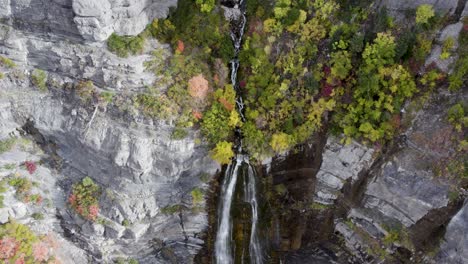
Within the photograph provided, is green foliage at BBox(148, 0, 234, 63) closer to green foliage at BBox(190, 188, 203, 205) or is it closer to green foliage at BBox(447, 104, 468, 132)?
green foliage at BBox(190, 188, 203, 205)

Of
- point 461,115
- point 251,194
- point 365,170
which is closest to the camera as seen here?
point 461,115

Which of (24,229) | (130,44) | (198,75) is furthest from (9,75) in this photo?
(198,75)

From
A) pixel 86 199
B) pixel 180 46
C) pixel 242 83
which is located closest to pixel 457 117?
pixel 242 83

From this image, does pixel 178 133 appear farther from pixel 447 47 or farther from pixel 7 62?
pixel 447 47

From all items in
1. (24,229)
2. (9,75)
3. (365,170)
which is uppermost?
(9,75)

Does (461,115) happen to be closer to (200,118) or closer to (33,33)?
(200,118)


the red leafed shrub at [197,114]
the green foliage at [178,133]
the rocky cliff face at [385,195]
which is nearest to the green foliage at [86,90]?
the green foliage at [178,133]

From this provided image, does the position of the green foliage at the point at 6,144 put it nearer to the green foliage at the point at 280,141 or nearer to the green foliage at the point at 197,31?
the green foliage at the point at 197,31
